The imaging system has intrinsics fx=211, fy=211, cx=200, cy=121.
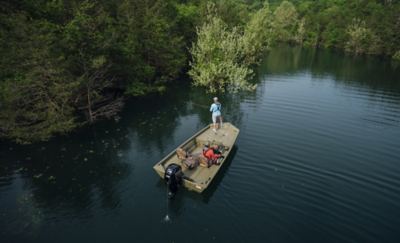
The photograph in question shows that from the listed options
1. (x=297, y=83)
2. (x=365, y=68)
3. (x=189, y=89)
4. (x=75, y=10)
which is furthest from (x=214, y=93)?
(x=365, y=68)

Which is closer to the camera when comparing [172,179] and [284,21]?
[172,179]

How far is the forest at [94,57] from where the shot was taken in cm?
1423

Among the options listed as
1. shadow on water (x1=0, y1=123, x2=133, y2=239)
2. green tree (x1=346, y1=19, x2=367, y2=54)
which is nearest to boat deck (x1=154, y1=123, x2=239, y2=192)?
shadow on water (x1=0, y1=123, x2=133, y2=239)

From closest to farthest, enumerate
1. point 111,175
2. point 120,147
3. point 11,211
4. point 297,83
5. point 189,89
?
point 11,211 < point 111,175 < point 120,147 < point 189,89 < point 297,83

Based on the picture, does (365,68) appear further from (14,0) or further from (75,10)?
(14,0)

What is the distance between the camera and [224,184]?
40.0 ft

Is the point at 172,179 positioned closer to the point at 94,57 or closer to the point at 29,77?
the point at 29,77

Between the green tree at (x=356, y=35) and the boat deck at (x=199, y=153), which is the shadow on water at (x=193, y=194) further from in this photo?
the green tree at (x=356, y=35)

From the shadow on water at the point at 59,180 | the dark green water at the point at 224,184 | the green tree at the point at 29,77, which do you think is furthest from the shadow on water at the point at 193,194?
the green tree at the point at 29,77

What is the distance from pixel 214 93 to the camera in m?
29.9

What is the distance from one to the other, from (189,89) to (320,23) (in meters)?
94.3

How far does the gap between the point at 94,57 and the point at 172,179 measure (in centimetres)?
1476

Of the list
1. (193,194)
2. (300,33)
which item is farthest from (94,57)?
(300,33)

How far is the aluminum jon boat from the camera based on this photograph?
1066 centimetres
